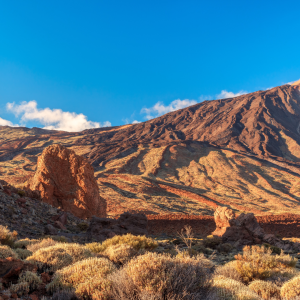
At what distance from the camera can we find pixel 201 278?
3.59 m

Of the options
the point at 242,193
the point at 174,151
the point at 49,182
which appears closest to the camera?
the point at 49,182

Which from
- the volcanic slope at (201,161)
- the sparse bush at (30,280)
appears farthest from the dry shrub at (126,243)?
the volcanic slope at (201,161)

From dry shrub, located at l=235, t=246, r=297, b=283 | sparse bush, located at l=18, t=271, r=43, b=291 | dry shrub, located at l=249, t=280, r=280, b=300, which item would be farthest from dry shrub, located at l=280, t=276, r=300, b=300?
sparse bush, located at l=18, t=271, r=43, b=291

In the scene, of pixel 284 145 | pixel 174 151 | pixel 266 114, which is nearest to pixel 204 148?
pixel 174 151

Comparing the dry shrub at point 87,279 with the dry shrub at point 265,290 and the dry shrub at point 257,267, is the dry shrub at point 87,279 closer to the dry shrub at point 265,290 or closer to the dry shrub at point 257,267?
the dry shrub at point 265,290

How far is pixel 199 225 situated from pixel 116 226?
944 cm

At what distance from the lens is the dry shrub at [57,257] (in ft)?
15.7

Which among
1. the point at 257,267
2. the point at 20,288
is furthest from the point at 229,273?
the point at 20,288

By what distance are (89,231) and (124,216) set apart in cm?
183

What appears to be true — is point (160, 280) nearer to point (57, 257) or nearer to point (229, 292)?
point (229, 292)

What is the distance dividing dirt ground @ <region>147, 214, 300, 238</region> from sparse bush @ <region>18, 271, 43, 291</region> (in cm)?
1374

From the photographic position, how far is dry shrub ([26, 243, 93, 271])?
15.7 feet

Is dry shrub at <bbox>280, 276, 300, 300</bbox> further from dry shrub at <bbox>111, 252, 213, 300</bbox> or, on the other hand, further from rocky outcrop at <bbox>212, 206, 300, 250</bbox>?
rocky outcrop at <bbox>212, 206, 300, 250</bbox>

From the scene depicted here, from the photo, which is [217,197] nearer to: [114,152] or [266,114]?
[114,152]
